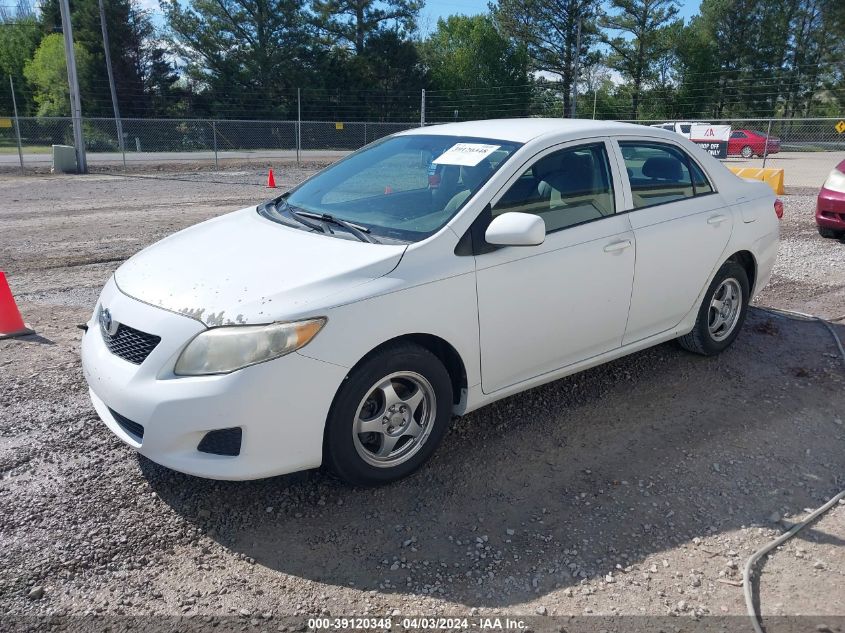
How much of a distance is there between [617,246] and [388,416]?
5.99ft

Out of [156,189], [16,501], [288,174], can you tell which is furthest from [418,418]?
[288,174]

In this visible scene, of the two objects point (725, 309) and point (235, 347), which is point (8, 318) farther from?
point (725, 309)

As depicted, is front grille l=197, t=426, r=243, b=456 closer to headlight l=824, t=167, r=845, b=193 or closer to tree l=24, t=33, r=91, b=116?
headlight l=824, t=167, r=845, b=193

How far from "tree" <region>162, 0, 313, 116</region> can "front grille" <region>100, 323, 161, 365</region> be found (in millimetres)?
45433

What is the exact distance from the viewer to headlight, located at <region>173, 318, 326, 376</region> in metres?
3.06

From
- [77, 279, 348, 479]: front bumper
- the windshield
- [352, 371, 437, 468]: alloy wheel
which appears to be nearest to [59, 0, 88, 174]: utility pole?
the windshield

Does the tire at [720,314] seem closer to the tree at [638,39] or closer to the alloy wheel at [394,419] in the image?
the alloy wheel at [394,419]

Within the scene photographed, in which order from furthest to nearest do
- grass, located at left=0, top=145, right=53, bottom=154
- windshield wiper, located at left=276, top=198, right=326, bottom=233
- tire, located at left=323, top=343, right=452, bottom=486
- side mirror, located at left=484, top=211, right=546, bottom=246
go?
grass, located at left=0, top=145, right=53, bottom=154
windshield wiper, located at left=276, top=198, right=326, bottom=233
side mirror, located at left=484, top=211, right=546, bottom=246
tire, located at left=323, top=343, right=452, bottom=486

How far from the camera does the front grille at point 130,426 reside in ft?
10.7

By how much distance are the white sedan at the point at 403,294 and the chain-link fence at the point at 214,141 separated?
2160 centimetres

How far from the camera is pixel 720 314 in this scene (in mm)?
5348

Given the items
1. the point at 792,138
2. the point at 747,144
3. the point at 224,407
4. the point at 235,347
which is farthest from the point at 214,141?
the point at 792,138

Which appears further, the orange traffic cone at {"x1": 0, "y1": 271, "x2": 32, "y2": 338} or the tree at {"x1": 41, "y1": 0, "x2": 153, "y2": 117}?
the tree at {"x1": 41, "y1": 0, "x2": 153, "y2": 117}

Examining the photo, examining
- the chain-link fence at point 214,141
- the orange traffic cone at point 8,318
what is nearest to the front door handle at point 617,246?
the orange traffic cone at point 8,318
